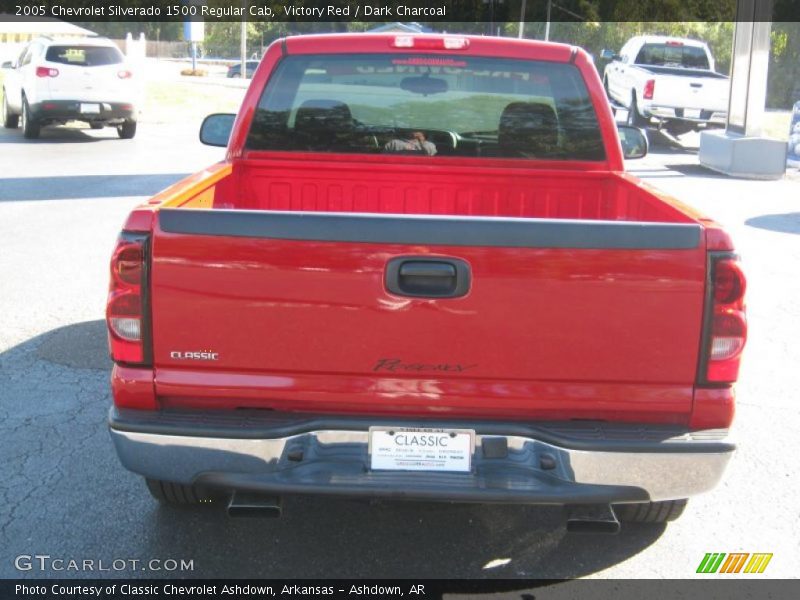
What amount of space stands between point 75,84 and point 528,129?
1506 cm

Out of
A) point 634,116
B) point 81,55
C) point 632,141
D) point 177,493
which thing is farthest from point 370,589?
point 634,116

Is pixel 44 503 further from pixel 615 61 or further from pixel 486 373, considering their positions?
pixel 615 61

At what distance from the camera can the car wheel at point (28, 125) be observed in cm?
1873

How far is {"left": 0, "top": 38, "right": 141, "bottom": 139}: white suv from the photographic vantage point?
59.6 ft

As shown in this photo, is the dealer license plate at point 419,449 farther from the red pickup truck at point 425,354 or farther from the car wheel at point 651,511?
the car wheel at point 651,511

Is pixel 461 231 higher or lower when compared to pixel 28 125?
higher

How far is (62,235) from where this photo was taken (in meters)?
9.94

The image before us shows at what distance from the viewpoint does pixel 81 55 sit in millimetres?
18547

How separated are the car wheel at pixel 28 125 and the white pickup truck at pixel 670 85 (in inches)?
475

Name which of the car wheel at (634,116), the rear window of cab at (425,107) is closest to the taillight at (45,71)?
the car wheel at (634,116)

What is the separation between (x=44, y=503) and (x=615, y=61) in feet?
74.5

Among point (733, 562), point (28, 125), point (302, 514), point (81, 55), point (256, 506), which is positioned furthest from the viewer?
point (28, 125)

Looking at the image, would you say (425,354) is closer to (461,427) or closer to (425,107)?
(461,427)

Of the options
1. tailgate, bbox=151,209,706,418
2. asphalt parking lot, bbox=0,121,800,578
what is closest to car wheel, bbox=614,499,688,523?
asphalt parking lot, bbox=0,121,800,578
